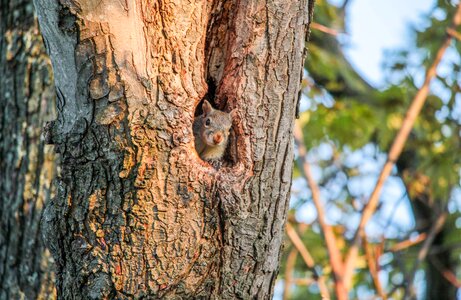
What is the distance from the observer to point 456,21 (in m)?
5.27

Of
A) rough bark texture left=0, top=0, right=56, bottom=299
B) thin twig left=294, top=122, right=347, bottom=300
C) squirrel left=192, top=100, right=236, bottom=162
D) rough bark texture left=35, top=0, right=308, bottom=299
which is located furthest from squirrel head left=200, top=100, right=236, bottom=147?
thin twig left=294, top=122, right=347, bottom=300

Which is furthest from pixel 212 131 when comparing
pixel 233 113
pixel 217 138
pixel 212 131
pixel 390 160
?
pixel 390 160

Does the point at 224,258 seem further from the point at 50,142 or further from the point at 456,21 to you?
the point at 456,21

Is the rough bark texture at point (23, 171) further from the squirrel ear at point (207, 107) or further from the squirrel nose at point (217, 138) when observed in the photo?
the squirrel nose at point (217, 138)

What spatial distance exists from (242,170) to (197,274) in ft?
1.49

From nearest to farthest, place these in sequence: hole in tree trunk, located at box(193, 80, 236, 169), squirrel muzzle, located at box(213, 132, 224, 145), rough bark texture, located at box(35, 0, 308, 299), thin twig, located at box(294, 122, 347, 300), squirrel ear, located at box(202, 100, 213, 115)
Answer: rough bark texture, located at box(35, 0, 308, 299)
hole in tree trunk, located at box(193, 80, 236, 169)
squirrel ear, located at box(202, 100, 213, 115)
squirrel muzzle, located at box(213, 132, 224, 145)
thin twig, located at box(294, 122, 347, 300)

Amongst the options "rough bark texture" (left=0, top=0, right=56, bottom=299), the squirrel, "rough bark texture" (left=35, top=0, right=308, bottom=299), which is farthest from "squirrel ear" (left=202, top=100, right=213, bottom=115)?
"rough bark texture" (left=0, top=0, right=56, bottom=299)

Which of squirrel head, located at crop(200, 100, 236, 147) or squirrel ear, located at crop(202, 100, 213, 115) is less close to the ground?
squirrel ear, located at crop(202, 100, 213, 115)

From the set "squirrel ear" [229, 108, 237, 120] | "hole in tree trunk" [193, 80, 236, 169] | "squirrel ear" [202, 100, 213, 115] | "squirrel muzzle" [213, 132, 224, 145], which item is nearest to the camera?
"squirrel ear" [229, 108, 237, 120]

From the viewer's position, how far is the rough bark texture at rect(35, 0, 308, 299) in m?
2.37

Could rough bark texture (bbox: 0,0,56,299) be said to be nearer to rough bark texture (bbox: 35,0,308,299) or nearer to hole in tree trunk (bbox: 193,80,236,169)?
rough bark texture (bbox: 35,0,308,299)

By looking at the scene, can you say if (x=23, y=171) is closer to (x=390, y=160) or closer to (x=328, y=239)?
(x=328, y=239)

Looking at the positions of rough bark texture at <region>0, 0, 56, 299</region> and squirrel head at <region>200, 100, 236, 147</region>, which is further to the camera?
squirrel head at <region>200, 100, 236, 147</region>

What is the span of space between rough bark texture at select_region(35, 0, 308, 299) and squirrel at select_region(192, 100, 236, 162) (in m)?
0.24
